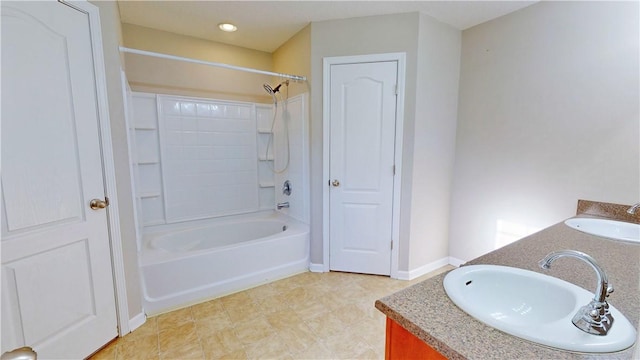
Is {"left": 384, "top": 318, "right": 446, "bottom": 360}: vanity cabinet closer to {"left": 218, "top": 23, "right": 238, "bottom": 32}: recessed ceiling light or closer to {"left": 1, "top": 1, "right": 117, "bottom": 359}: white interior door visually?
{"left": 1, "top": 1, "right": 117, "bottom": 359}: white interior door

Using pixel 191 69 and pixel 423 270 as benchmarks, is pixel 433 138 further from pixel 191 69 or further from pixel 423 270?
pixel 191 69

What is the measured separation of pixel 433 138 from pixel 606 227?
52.2 inches

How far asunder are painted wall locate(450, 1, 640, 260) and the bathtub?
175cm

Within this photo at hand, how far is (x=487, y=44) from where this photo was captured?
246 cm

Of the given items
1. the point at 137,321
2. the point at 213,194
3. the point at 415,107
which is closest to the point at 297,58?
the point at 415,107

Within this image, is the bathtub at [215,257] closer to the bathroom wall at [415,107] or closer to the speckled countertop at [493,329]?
the bathroom wall at [415,107]

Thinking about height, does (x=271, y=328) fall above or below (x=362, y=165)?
below

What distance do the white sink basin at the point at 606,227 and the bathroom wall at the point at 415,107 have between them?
3.70 feet

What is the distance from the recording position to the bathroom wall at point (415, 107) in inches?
93.1

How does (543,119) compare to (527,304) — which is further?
(543,119)

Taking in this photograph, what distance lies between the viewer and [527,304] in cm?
90

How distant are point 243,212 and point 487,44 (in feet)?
9.99

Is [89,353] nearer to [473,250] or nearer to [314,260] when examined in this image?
[314,260]

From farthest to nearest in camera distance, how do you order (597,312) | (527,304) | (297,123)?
1. (297,123)
2. (527,304)
3. (597,312)
